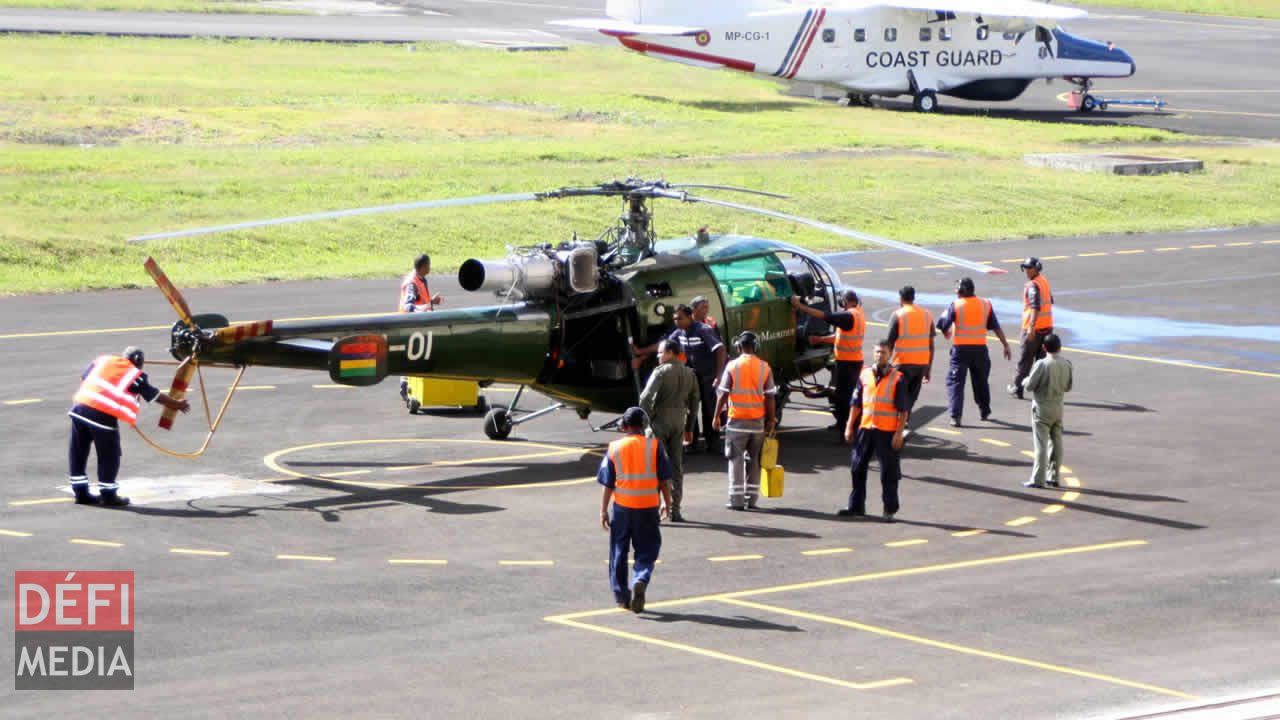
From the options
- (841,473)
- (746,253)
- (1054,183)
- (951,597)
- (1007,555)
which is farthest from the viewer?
(1054,183)

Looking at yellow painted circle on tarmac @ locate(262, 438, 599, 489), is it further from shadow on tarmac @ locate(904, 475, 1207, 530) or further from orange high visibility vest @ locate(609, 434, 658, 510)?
orange high visibility vest @ locate(609, 434, 658, 510)

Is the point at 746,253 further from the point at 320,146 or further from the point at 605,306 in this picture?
the point at 320,146

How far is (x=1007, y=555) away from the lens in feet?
56.5

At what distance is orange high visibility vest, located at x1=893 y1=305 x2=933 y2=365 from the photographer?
863 inches

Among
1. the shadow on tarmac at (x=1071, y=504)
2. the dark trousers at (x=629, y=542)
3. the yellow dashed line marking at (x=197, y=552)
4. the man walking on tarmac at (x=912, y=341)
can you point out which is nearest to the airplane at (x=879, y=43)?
the man walking on tarmac at (x=912, y=341)

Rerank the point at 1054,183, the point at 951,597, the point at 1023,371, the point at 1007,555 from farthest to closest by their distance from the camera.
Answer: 1. the point at 1054,183
2. the point at 1023,371
3. the point at 1007,555
4. the point at 951,597

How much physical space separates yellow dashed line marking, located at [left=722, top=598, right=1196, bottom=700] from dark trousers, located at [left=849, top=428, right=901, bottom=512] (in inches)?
131

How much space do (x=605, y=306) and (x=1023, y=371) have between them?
6826 mm

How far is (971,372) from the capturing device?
23734 millimetres

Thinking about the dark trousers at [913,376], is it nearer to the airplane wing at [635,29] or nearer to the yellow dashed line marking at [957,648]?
the yellow dashed line marking at [957,648]

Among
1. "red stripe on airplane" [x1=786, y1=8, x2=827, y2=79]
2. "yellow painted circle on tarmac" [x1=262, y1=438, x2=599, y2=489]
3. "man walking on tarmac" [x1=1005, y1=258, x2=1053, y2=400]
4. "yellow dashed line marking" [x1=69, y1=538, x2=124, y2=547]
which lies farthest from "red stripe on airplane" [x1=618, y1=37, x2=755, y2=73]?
"yellow dashed line marking" [x1=69, y1=538, x2=124, y2=547]

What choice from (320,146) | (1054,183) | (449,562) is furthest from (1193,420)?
(320,146)

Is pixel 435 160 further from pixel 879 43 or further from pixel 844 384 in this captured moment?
pixel 844 384

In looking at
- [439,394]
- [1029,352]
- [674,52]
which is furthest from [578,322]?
[674,52]
